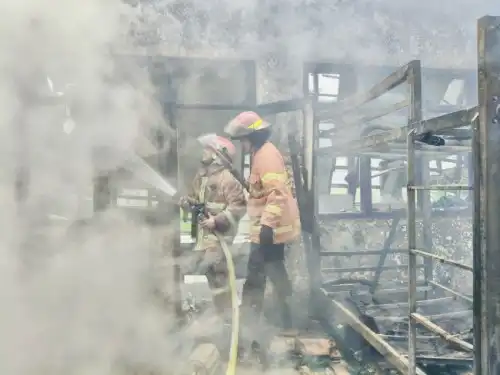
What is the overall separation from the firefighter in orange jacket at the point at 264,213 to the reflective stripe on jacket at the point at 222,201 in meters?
0.13

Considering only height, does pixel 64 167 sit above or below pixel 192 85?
below

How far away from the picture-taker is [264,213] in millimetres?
3143

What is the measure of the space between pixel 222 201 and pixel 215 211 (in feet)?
0.32

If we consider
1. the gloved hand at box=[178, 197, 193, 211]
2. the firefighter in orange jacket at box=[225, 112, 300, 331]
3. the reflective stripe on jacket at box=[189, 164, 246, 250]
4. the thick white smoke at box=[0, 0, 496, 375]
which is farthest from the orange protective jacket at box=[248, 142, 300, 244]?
the thick white smoke at box=[0, 0, 496, 375]

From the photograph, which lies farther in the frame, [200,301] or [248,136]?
[200,301]

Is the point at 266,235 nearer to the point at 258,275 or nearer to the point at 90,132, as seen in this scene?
the point at 258,275

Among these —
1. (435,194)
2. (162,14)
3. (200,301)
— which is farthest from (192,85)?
(435,194)

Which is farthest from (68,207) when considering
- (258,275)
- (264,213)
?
(258,275)

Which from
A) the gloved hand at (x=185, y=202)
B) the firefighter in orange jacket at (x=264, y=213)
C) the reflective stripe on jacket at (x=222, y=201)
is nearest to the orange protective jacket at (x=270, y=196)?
the firefighter in orange jacket at (x=264, y=213)

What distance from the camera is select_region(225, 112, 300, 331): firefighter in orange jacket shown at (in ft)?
10.2

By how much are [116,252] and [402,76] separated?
2.08 metres

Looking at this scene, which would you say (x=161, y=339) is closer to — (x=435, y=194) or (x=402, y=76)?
(x=402, y=76)

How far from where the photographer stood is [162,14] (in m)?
3.20

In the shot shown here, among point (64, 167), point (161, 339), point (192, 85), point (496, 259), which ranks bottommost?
point (161, 339)
